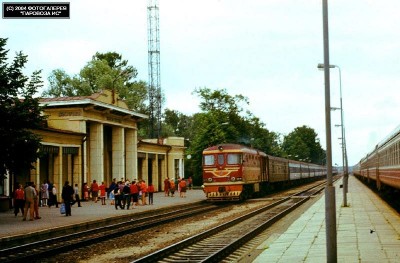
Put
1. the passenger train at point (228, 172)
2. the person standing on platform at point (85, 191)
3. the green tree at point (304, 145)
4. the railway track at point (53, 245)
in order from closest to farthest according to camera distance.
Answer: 1. the railway track at point (53, 245)
2. the passenger train at point (228, 172)
3. the person standing on platform at point (85, 191)
4. the green tree at point (304, 145)

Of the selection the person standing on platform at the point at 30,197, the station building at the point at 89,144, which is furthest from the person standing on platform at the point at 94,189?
the person standing on platform at the point at 30,197

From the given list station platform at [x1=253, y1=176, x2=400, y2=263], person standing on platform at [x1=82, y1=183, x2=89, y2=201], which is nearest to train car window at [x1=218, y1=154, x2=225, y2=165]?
person standing on platform at [x1=82, y1=183, x2=89, y2=201]

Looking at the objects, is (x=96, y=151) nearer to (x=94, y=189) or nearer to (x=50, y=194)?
(x=94, y=189)

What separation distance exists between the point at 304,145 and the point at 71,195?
13805 centimetres

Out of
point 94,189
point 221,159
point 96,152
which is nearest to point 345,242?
point 221,159

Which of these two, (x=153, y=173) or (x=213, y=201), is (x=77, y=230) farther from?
(x=153, y=173)

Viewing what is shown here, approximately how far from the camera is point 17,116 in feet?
84.4

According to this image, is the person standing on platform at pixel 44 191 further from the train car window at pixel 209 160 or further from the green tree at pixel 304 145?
the green tree at pixel 304 145

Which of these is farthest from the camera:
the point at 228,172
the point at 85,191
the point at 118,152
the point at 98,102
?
the point at 118,152

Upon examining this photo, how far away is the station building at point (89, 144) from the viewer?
136ft

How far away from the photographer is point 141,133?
100 metres

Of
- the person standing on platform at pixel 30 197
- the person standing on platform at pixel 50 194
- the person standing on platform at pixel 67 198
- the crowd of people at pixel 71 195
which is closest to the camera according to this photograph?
the person standing on platform at pixel 30 197

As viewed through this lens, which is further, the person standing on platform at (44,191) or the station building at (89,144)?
the station building at (89,144)

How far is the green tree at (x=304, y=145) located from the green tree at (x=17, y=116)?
136520 millimetres
